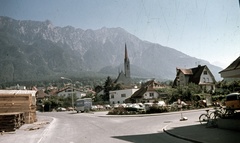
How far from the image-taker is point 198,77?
74188mm

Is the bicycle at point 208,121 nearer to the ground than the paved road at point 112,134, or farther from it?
farther from it

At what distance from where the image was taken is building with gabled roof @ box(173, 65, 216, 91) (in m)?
73.8

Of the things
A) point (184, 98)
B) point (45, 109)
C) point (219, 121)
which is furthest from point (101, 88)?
point (219, 121)

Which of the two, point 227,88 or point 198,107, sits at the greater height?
point 227,88

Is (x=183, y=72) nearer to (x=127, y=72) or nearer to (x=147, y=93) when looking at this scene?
(x=147, y=93)

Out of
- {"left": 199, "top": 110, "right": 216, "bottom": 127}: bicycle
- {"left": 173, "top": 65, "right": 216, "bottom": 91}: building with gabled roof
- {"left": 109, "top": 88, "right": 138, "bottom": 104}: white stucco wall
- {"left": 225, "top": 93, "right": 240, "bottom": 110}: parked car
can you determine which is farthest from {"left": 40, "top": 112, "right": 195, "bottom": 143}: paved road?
{"left": 109, "top": 88, "right": 138, "bottom": 104}: white stucco wall

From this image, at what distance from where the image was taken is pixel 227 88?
168 feet

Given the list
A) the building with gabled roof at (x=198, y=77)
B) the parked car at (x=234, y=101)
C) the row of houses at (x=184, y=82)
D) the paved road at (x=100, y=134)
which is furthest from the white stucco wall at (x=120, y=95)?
the paved road at (x=100, y=134)

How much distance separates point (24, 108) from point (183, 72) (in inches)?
2187

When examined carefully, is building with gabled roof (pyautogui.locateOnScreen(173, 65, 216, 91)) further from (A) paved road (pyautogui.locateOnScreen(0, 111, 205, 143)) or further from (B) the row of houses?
(A) paved road (pyautogui.locateOnScreen(0, 111, 205, 143))

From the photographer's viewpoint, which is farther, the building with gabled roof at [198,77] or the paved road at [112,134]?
the building with gabled roof at [198,77]

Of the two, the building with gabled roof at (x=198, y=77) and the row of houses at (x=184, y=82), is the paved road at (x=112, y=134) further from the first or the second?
the building with gabled roof at (x=198, y=77)

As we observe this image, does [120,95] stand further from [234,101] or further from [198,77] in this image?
[234,101]

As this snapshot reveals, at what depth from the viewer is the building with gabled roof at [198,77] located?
73750 mm
